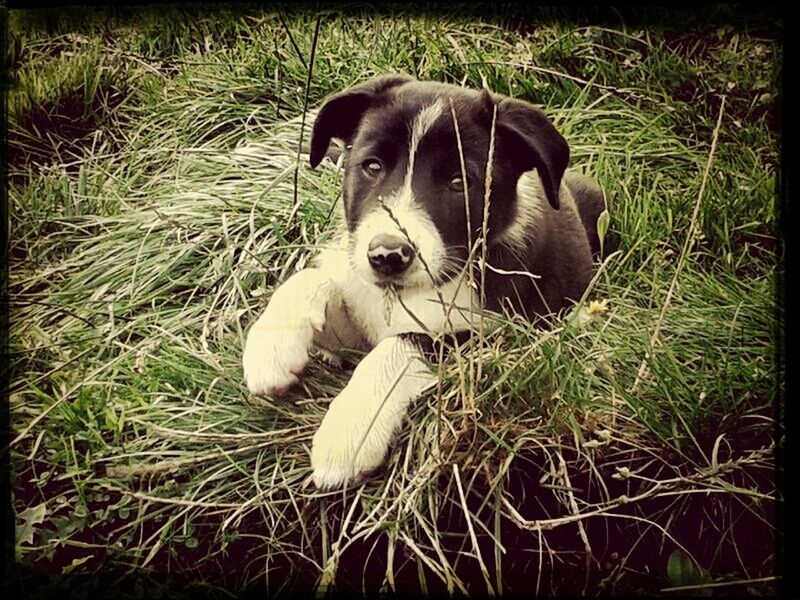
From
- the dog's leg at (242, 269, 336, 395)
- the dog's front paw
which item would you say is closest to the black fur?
the dog's leg at (242, 269, 336, 395)

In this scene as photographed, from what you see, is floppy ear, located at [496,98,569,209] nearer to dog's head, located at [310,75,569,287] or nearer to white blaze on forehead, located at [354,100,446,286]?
dog's head, located at [310,75,569,287]

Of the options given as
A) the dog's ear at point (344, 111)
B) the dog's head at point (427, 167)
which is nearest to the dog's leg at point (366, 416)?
the dog's head at point (427, 167)

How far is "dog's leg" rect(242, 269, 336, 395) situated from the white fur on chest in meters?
0.03

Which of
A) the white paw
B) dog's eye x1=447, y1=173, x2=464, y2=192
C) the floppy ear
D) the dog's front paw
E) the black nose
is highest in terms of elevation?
the floppy ear

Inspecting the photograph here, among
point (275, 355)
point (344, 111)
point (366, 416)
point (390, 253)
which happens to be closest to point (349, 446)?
point (366, 416)

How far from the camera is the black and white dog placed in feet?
4.79

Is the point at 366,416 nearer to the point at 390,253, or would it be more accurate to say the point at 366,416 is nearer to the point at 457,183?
the point at 390,253

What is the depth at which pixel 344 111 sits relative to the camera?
1537 mm

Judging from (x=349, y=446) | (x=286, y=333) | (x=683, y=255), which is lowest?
(x=349, y=446)

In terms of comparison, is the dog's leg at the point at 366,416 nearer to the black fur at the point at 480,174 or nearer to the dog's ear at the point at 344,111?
the black fur at the point at 480,174

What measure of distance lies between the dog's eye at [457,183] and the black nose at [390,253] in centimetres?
12

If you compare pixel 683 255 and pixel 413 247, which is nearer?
pixel 413 247

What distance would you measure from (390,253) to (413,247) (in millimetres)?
37

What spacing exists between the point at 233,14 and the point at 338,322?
1.89 ft
